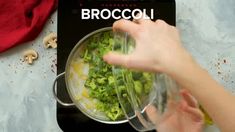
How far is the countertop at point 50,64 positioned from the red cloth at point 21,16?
19 mm

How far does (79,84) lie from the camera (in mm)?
701

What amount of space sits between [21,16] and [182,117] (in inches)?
15.0

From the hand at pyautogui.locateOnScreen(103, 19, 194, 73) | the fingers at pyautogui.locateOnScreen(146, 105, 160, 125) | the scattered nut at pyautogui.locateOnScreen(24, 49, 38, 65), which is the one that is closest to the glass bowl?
the fingers at pyautogui.locateOnScreen(146, 105, 160, 125)

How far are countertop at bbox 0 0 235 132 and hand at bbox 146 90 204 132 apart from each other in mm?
87

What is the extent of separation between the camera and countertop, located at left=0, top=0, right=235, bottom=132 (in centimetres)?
71

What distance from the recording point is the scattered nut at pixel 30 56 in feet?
2.39

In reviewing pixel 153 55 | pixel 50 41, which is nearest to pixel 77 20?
pixel 50 41

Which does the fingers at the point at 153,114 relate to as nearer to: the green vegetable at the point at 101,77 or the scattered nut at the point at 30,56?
the green vegetable at the point at 101,77

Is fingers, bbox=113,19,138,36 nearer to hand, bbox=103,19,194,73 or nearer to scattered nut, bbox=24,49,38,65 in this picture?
hand, bbox=103,19,194,73

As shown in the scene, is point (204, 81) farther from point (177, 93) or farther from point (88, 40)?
point (88, 40)

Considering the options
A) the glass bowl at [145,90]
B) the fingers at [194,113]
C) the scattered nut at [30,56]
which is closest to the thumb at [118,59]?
the glass bowl at [145,90]

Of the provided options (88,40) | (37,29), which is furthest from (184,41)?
(37,29)

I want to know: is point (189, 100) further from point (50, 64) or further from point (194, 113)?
point (50, 64)

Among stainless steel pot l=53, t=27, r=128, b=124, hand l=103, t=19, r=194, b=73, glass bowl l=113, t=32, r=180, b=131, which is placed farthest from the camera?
stainless steel pot l=53, t=27, r=128, b=124
